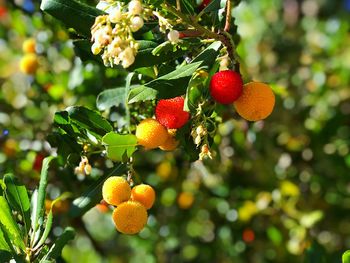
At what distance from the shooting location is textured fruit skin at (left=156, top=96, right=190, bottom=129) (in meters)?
1.25

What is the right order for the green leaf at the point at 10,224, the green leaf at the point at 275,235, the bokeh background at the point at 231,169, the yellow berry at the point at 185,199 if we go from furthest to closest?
the yellow berry at the point at 185,199 → the green leaf at the point at 275,235 → the bokeh background at the point at 231,169 → the green leaf at the point at 10,224

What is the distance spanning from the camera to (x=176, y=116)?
4.09ft

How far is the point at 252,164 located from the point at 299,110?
1.26 feet

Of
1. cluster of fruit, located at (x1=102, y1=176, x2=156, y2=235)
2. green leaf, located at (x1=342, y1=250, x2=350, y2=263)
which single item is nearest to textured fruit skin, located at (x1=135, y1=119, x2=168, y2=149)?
cluster of fruit, located at (x1=102, y1=176, x2=156, y2=235)

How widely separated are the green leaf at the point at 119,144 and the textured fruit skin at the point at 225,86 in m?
0.20

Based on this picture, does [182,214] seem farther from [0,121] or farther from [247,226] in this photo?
[0,121]

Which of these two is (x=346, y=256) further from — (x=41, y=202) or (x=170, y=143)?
(x=41, y=202)

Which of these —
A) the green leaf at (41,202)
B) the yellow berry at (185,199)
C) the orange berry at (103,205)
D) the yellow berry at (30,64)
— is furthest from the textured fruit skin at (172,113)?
the yellow berry at (185,199)

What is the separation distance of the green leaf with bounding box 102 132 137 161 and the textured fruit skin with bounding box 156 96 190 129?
7 centimetres

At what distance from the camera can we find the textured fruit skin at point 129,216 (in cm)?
124

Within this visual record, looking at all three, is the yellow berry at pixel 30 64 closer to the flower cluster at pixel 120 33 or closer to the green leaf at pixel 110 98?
the green leaf at pixel 110 98

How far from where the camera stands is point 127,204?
4.09 ft

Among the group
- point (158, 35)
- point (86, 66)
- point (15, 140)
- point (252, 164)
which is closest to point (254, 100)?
point (158, 35)

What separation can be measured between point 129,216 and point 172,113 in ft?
0.76
